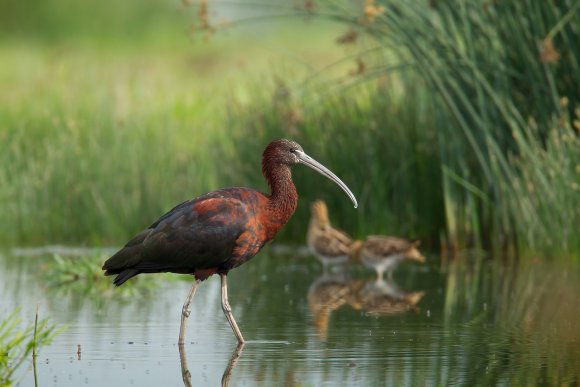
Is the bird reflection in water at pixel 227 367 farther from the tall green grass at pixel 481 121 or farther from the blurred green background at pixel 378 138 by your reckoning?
the tall green grass at pixel 481 121

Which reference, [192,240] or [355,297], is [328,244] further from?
[192,240]

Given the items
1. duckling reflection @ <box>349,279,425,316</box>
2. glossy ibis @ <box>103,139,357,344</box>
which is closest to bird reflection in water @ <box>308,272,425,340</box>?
duckling reflection @ <box>349,279,425,316</box>

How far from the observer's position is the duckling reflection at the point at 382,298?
430 inches

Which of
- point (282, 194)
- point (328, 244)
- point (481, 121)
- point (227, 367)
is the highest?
point (481, 121)

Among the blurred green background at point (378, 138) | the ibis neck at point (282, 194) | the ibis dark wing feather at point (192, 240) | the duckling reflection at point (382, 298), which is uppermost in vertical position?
the blurred green background at point (378, 138)

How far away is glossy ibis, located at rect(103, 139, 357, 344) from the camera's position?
30.9 feet

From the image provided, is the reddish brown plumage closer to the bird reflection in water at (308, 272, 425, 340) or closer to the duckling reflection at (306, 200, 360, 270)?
the bird reflection in water at (308, 272, 425, 340)

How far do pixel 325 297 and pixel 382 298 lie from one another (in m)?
0.49

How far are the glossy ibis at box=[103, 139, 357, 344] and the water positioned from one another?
479 millimetres

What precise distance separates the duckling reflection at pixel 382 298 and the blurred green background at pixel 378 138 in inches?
61.7

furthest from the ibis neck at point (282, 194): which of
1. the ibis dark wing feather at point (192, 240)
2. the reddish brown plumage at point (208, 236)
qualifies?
the ibis dark wing feather at point (192, 240)

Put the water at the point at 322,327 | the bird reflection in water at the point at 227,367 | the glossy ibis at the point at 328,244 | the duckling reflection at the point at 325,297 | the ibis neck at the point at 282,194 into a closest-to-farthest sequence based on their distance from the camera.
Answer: the bird reflection in water at the point at 227,367 → the water at the point at 322,327 → the ibis neck at the point at 282,194 → the duckling reflection at the point at 325,297 → the glossy ibis at the point at 328,244

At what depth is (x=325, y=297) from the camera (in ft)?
38.6

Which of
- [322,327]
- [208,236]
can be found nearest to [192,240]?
[208,236]
